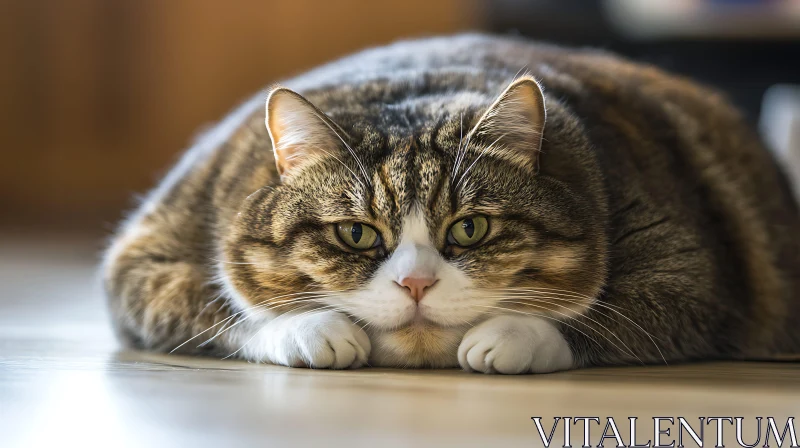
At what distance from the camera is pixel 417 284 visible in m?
1.67

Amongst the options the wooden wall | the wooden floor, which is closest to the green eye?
the wooden floor

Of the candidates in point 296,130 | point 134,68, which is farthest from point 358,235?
point 134,68

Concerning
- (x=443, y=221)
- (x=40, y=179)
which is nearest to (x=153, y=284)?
(x=443, y=221)

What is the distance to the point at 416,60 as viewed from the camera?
240 cm

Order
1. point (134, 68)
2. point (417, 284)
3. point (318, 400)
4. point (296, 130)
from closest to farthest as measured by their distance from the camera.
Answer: point (318, 400), point (417, 284), point (296, 130), point (134, 68)

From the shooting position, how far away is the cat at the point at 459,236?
5.76ft

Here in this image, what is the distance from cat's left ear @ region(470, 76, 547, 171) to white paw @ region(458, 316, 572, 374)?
33 cm

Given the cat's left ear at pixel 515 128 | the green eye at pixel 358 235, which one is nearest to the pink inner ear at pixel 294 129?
the green eye at pixel 358 235

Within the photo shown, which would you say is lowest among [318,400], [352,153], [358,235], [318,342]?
[318,400]

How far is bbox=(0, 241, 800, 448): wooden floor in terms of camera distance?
132 centimetres

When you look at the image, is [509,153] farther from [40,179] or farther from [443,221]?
[40,179]

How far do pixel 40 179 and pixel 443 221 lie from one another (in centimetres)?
510

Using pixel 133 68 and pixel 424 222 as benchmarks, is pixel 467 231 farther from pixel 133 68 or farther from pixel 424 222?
pixel 133 68

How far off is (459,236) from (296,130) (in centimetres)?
41
